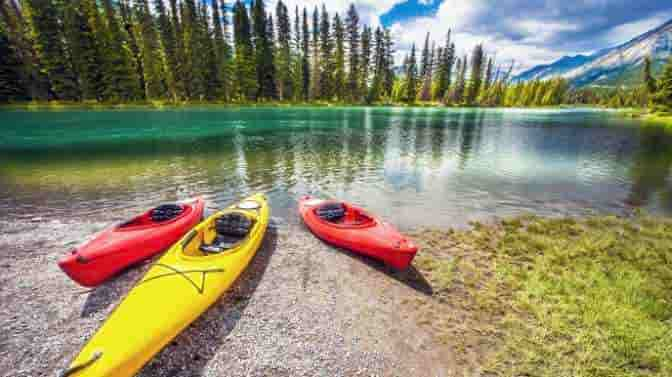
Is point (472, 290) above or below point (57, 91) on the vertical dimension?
below

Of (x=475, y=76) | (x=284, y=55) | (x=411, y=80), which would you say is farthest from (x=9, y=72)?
(x=475, y=76)

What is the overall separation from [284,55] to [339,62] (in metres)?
17.5

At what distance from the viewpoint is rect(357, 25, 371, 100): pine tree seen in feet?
279

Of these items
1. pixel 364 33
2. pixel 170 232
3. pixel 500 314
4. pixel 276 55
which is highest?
pixel 364 33

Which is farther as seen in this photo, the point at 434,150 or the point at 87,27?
the point at 87,27

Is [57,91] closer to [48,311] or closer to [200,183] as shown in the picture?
[200,183]

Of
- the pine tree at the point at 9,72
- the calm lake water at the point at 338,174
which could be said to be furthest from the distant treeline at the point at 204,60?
the calm lake water at the point at 338,174

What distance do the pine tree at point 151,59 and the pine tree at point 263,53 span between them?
69.7 ft

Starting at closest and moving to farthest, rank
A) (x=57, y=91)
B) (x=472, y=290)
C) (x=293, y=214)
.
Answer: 1. (x=472, y=290)
2. (x=293, y=214)
3. (x=57, y=91)

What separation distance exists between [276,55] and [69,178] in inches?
2750

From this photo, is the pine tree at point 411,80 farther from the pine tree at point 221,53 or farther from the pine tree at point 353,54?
the pine tree at point 221,53

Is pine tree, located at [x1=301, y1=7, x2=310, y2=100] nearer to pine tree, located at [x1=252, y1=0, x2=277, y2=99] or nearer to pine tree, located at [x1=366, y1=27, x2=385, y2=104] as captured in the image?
pine tree, located at [x1=252, y1=0, x2=277, y2=99]

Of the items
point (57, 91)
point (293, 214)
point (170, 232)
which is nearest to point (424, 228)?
point (293, 214)

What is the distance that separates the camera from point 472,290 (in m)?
5.61
